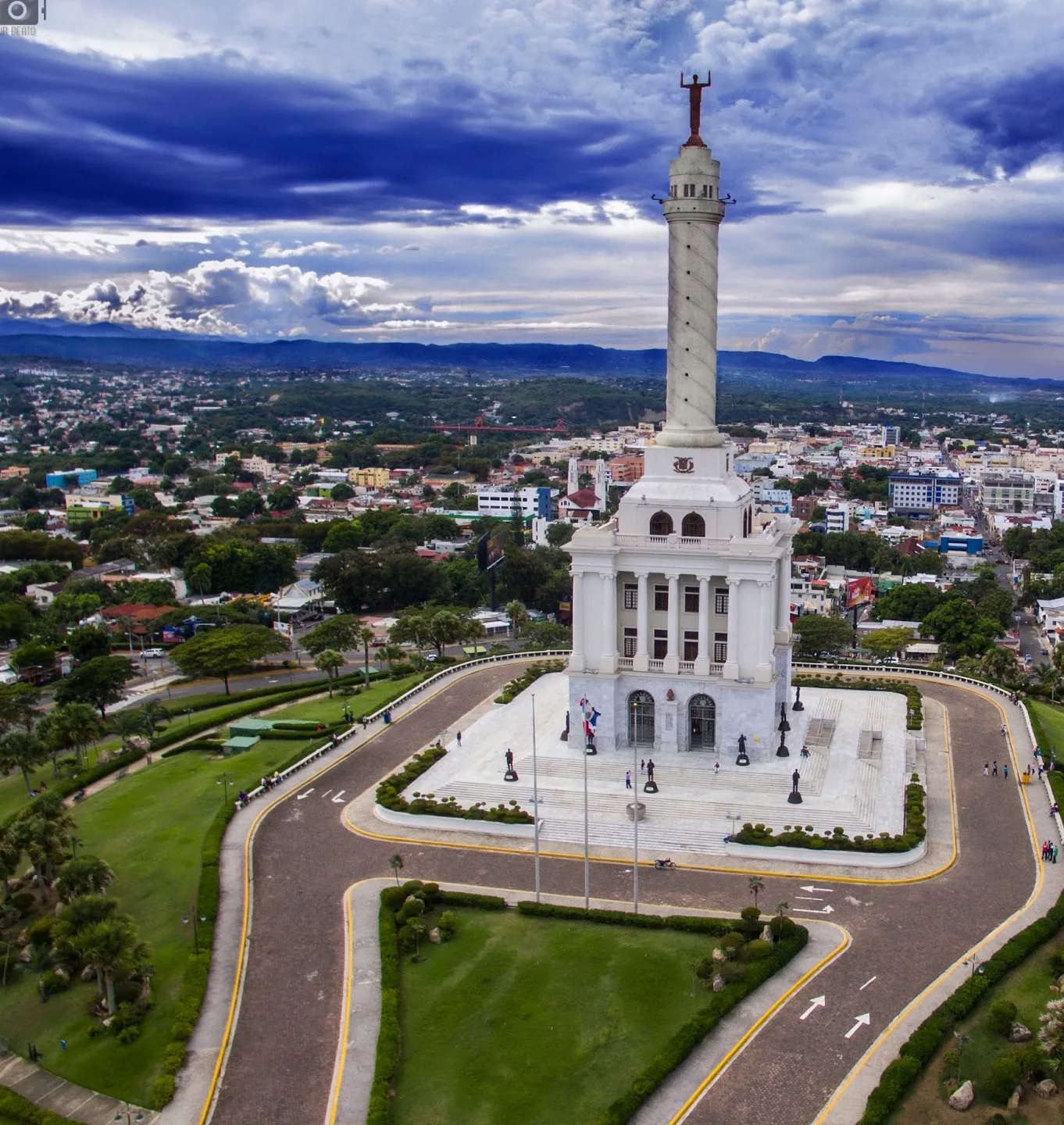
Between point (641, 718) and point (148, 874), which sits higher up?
point (641, 718)

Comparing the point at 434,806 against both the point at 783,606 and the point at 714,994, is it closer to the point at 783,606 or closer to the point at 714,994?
the point at 714,994

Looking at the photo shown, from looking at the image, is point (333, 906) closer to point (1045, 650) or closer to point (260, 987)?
point (260, 987)

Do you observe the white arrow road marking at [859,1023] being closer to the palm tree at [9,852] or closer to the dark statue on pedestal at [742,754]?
the dark statue on pedestal at [742,754]

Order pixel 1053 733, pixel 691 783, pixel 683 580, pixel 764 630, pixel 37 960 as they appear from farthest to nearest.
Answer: pixel 1053 733 < pixel 683 580 < pixel 764 630 < pixel 691 783 < pixel 37 960

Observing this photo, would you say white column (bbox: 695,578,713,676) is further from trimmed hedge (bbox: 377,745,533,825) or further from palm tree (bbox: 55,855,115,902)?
palm tree (bbox: 55,855,115,902)

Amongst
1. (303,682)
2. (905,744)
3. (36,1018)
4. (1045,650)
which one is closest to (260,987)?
(36,1018)

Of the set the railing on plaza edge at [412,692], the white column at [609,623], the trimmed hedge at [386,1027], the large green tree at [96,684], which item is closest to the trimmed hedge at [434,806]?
the railing on plaza edge at [412,692]

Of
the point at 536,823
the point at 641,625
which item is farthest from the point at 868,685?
the point at 536,823
